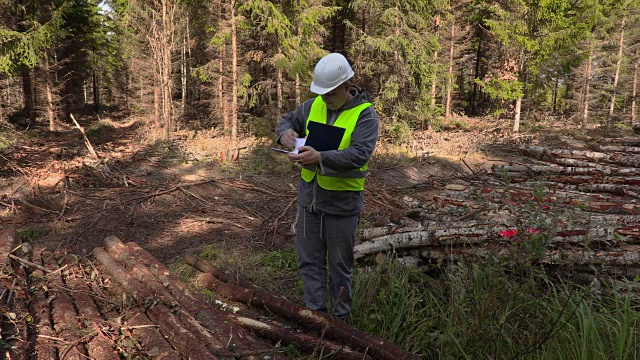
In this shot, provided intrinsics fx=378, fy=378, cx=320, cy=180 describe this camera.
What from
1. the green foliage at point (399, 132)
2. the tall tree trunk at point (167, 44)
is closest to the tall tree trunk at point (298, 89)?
the green foliage at point (399, 132)

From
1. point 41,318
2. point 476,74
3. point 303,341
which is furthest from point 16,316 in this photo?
point 476,74

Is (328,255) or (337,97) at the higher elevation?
(337,97)

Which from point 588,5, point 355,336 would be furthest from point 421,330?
point 588,5

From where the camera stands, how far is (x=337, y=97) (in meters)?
3.02

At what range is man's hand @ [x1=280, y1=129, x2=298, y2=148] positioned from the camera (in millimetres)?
3143

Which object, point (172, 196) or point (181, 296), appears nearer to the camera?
point (181, 296)

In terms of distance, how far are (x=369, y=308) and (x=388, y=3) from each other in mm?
14452

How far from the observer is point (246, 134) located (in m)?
17.1

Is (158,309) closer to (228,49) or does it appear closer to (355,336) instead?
(355,336)

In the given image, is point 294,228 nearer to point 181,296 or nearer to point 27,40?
point 181,296

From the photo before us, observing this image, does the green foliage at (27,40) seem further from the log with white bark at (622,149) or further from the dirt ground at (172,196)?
the log with white bark at (622,149)

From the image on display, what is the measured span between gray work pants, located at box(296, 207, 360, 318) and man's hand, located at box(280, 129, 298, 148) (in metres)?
0.61

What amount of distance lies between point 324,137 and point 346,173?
1.11ft

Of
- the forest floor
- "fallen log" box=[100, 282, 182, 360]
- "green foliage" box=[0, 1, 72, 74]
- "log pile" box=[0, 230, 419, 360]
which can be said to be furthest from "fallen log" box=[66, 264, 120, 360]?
"green foliage" box=[0, 1, 72, 74]
